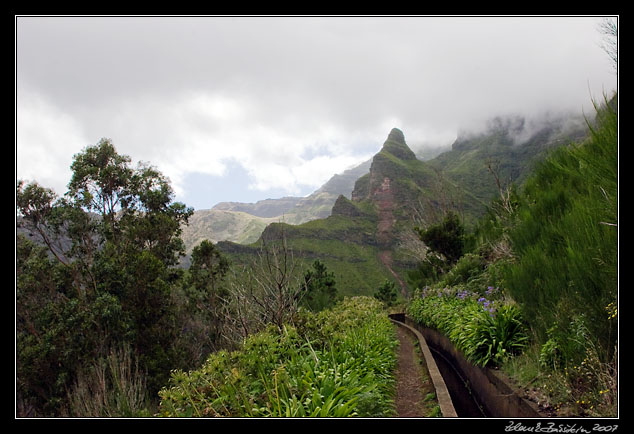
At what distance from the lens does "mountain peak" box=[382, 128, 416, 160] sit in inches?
5364

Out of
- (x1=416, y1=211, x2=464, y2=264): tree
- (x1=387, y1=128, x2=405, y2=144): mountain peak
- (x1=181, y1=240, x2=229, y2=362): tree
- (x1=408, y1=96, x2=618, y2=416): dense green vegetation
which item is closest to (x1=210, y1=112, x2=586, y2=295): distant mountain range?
(x1=387, y1=128, x2=405, y2=144): mountain peak

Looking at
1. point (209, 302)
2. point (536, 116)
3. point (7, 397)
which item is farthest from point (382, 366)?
point (536, 116)

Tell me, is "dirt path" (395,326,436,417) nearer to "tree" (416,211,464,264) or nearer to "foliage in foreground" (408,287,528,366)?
"foliage in foreground" (408,287,528,366)

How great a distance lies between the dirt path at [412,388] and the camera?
5.19 meters

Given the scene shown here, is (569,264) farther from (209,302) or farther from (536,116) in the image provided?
(536,116)

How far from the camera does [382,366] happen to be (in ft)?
20.8

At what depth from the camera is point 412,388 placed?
250 inches

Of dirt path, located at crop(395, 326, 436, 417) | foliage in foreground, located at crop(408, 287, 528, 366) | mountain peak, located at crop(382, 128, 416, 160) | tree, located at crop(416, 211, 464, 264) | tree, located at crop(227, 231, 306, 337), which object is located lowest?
dirt path, located at crop(395, 326, 436, 417)

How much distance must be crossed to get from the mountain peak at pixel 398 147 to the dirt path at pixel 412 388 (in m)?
131

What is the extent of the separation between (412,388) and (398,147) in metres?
139

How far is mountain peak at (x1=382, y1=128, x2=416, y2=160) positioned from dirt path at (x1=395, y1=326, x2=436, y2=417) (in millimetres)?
131238

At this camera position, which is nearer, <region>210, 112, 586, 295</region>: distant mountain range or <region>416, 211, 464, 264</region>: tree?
<region>416, 211, 464, 264</region>: tree

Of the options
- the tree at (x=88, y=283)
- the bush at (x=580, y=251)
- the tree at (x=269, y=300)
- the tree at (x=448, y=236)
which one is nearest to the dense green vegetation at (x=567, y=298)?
the bush at (x=580, y=251)

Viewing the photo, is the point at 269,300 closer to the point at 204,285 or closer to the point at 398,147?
the point at 204,285
